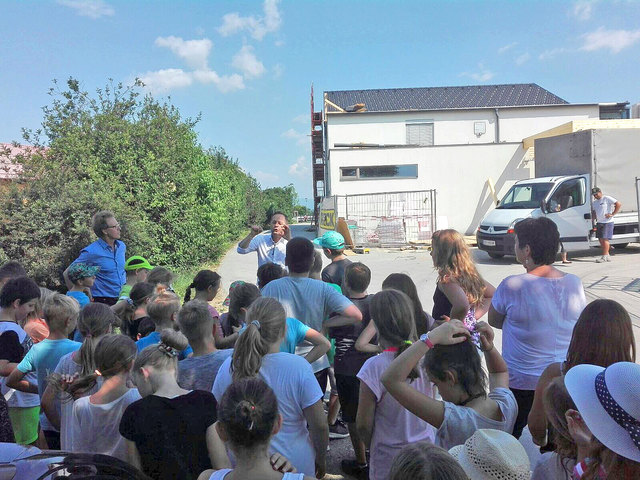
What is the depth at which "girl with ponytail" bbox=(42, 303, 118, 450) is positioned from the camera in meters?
2.63

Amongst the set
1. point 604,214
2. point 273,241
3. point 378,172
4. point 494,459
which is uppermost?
point 378,172

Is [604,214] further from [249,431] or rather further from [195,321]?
[249,431]

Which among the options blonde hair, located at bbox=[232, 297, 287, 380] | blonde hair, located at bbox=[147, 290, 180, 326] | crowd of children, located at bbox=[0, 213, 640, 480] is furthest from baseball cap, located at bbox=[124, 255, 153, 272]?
blonde hair, located at bbox=[232, 297, 287, 380]

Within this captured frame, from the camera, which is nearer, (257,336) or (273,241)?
(257,336)

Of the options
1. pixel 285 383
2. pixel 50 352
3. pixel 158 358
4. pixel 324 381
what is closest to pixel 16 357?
pixel 50 352

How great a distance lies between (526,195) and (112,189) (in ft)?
39.0

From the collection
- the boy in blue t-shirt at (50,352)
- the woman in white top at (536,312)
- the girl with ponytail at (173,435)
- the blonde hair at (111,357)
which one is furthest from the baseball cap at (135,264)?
the woman in white top at (536,312)

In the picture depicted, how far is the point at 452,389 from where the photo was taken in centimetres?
213

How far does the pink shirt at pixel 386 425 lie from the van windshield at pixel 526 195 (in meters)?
13.2

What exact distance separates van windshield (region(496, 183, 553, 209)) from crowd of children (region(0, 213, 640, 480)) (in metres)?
12.1

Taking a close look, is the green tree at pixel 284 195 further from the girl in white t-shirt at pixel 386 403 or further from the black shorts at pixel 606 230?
the girl in white t-shirt at pixel 386 403

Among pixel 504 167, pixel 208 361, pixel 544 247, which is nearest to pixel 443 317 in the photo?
pixel 544 247

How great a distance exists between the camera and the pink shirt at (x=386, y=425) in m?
2.58

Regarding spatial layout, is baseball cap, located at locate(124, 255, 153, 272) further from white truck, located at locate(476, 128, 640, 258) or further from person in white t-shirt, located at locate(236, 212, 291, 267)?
white truck, located at locate(476, 128, 640, 258)
